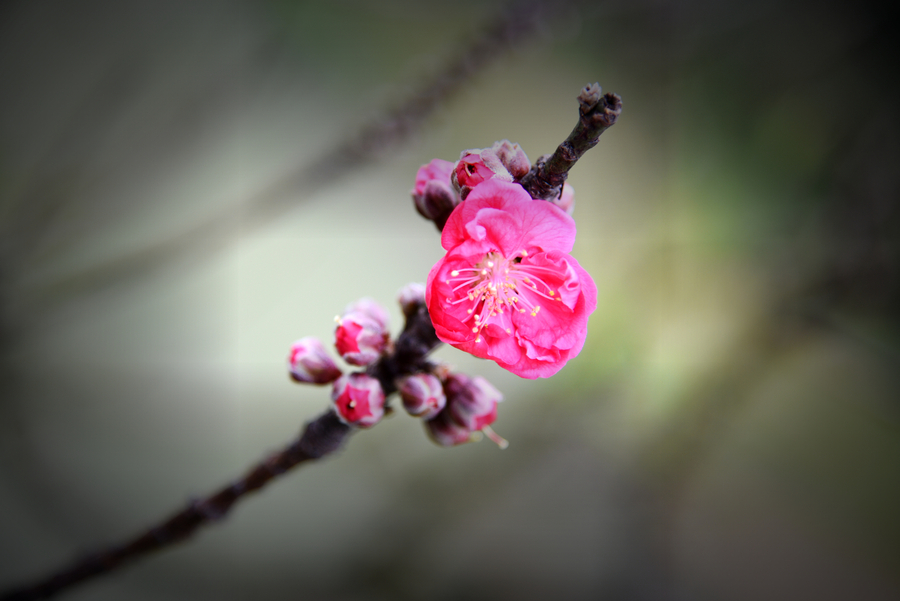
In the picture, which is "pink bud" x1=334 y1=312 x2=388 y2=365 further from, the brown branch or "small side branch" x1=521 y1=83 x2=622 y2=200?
"small side branch" x1=521 y1=83 x2=622 y2=200

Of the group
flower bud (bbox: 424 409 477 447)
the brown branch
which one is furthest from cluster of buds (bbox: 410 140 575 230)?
flower bud (bbox: 424 409 477 447)

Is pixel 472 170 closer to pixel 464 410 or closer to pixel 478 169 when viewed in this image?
pixel 478 169

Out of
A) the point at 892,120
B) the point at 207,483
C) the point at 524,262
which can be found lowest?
the point at 207,483

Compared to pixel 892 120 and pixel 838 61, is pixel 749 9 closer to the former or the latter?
pixel 838 61

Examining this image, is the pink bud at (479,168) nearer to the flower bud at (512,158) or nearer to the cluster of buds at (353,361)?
the flower bud at (512,158)

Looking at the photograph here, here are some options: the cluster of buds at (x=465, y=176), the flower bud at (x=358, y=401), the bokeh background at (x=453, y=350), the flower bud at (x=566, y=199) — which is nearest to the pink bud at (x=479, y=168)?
the cluster of buds at (x=465, y=176)

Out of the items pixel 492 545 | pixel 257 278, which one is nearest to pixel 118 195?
pixel 257 278
